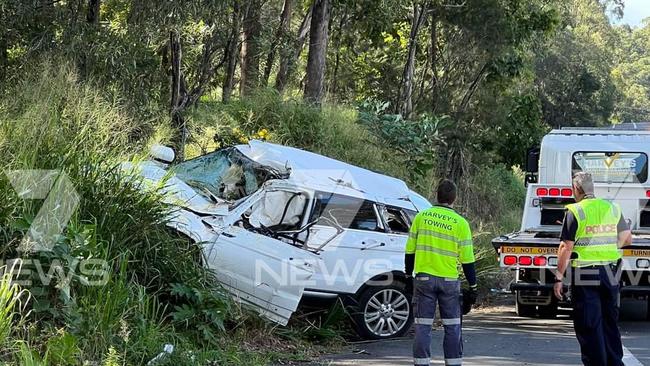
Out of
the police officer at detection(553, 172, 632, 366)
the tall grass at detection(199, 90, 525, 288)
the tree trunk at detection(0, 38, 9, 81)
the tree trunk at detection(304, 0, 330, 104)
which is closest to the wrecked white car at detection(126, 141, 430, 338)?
the police officer at detection(553, 172, 632, 366)

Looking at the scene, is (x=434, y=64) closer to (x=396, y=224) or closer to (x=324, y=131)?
(x=324, y=131)

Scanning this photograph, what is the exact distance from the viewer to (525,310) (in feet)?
43.5

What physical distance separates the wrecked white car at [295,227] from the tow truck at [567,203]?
1731mm

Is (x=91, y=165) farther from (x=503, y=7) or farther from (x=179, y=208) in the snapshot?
(x=503, y=7)

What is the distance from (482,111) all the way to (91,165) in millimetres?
24398

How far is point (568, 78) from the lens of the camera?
4678cm

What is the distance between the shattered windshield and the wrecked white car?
2cm

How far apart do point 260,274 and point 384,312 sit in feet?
6.26

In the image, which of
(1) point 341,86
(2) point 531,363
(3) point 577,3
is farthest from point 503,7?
(3) point 577,3

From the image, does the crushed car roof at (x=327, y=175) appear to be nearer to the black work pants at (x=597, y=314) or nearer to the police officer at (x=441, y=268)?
the police officer at (x=441, y=268)

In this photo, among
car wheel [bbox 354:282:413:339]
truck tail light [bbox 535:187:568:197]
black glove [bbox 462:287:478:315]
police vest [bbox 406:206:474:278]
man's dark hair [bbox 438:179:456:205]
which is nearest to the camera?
police vest [bbox 406:206:474:278]

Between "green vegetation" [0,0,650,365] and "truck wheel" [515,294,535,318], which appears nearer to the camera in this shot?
"green vegetation" [0,0,650,365]

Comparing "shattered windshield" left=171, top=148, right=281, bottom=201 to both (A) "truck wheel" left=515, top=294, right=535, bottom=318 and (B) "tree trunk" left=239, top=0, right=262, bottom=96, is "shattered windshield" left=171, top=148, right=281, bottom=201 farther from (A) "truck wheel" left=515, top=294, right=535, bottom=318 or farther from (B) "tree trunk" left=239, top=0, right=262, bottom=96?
(B) "tree trunk" left=239, top=0, right=262, bottom=96

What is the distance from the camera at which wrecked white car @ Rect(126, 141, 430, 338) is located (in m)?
9.23
